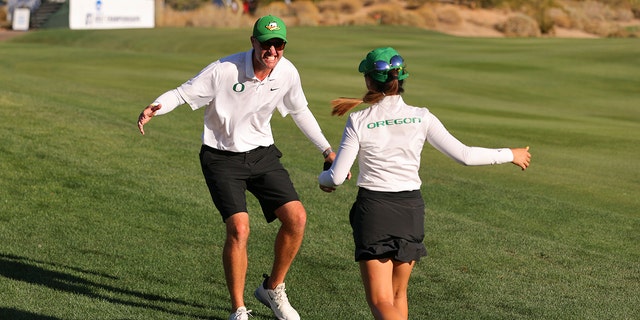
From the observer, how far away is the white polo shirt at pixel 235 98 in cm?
720

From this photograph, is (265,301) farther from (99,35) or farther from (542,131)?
(99,35)

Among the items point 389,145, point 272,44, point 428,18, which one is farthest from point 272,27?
point 428,18

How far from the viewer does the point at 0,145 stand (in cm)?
1308

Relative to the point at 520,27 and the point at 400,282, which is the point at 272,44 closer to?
the point at 400,282

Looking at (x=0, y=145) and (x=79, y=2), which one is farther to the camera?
(x=79, y=2)

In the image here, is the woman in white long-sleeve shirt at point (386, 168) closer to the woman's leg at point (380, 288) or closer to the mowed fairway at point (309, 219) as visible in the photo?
the woman's leg at point (380, 288)

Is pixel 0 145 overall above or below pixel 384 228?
below

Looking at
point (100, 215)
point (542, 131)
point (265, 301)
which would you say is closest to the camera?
point (265, 301)

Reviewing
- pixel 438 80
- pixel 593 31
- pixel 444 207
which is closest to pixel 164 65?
pixel 438 80

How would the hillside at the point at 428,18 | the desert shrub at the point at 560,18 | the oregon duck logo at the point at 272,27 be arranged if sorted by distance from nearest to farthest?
the oregon duck logo at the point at 272,27 → the hillside at the point at 428,18 → the desert shrub at the point at 560,18

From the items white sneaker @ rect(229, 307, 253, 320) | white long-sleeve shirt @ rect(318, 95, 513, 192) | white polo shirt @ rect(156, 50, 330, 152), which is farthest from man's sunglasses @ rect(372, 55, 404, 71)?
white sneaker @ rect(229, 307, 253, 320)

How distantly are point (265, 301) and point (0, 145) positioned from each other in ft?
22.1

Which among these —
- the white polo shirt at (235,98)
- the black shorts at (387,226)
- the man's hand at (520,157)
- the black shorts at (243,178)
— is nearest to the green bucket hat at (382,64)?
the black shorts at (387,226)

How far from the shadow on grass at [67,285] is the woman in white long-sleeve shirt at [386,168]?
192cm
